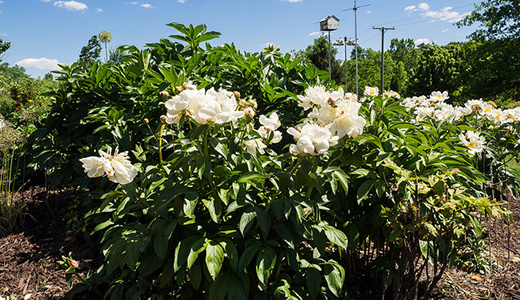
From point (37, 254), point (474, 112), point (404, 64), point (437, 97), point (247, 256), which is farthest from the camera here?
point (404, 64)

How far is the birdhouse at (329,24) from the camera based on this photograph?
28.6 meters

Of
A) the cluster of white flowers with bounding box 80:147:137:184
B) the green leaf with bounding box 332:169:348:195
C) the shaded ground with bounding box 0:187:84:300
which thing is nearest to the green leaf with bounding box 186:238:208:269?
the cluster of white flowers with bounding box 80:147:137:184

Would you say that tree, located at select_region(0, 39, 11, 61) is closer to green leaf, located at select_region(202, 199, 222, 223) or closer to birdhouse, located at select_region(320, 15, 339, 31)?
birdhouse, located at select_region(320, 15, 339, 31)

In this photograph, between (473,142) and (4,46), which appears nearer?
(473,142)

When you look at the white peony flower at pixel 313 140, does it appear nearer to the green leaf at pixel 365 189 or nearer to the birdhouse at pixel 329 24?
the green leaf at pixel 365 189

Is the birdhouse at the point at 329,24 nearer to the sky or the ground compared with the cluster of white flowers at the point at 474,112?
nearer to the sky

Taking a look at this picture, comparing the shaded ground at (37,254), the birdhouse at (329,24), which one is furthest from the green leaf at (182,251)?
the birdhouse at (329,24)

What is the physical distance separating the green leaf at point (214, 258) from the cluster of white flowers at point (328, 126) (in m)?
0.49

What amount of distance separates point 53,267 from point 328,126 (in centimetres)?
223

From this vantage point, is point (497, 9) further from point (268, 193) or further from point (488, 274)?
point (268, 193)

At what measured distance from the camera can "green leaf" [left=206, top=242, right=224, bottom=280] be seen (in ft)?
4.69

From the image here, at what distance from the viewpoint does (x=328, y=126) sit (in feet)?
4.87

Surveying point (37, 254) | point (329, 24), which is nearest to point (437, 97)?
point (37, 254)

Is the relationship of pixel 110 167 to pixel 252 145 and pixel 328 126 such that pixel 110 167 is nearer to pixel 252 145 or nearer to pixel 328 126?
pixel 252 145
